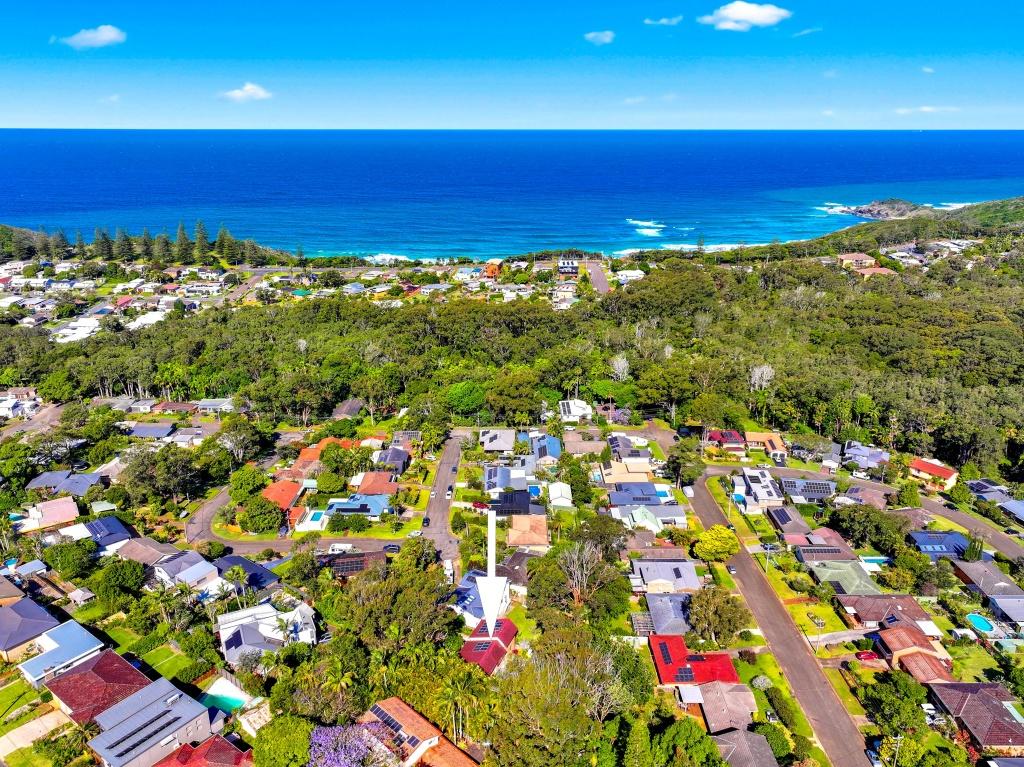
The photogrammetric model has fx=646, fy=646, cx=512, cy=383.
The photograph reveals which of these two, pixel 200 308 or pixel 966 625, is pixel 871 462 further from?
pixel 200 308

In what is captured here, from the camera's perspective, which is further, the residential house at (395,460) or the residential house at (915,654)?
the residential house at (395,460)

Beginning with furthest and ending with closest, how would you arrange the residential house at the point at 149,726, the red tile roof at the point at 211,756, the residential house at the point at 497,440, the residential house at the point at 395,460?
the residential house at the point at 497,440, the residential house at the point at 395,460, the residential house at the point at 149,726, the red tile roof at the point at 211,756

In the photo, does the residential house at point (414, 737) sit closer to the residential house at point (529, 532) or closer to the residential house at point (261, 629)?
the residential house at point (261, 629)

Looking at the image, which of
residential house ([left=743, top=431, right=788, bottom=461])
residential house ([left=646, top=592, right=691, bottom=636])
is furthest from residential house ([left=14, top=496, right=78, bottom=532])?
residential house ([left=743, top=431, right=788, bottom=461])

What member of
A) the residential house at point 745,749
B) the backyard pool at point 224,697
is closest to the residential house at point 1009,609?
the residential house at point 745,749

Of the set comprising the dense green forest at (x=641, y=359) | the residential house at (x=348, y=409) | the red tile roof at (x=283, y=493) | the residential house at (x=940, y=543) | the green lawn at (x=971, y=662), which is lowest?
the green lawn at (x=971, y=662)

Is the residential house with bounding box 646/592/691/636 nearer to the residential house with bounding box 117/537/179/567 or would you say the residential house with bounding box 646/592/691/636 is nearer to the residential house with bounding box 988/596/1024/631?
the residential house with bounding box 988/596/1024/631

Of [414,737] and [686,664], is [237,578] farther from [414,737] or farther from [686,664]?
[686,664]
